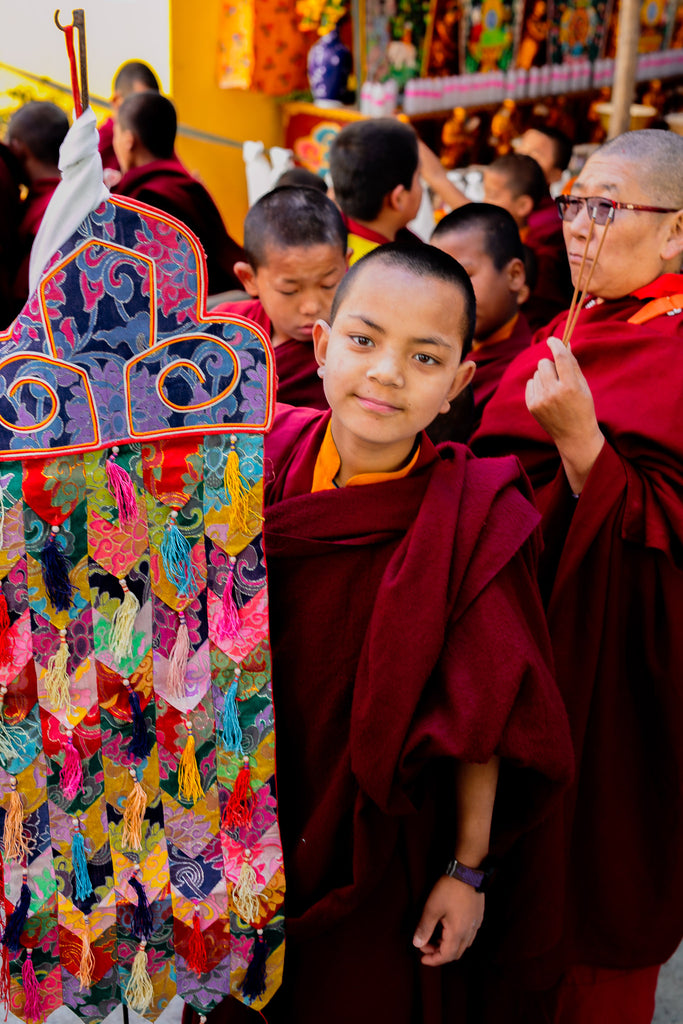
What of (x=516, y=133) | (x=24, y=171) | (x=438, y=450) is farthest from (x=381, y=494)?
(x=516, y=133)

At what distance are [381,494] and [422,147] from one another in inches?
117

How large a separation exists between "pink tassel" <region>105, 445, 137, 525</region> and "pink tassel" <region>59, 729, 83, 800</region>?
29 centimetres

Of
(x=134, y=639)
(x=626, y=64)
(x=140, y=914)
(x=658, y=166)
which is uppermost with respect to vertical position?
(x=626, y=64)

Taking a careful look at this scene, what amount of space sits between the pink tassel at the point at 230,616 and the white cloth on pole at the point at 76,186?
438 millimetres

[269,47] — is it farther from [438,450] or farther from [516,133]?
[438,450]

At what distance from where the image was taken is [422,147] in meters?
3.90

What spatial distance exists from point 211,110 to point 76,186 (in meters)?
4.79

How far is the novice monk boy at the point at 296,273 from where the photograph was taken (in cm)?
224

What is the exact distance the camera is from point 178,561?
47.6 inches

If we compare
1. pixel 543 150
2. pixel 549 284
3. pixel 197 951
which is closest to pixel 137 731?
pixel 197 951

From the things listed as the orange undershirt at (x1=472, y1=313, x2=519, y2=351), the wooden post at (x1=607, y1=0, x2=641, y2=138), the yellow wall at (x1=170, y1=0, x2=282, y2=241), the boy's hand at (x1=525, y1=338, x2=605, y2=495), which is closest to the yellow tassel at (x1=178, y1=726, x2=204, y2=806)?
the boy's hand at (x1=525, y1=338, x2=605, y2=495)

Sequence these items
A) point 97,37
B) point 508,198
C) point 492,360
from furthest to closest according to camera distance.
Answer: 1. point 97,37
2. point 508,198
3. point 492,360

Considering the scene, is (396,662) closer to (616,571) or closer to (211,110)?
(616,571)

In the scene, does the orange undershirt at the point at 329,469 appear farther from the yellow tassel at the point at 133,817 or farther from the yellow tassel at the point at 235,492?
the yellow tassel at the point at 133,817
